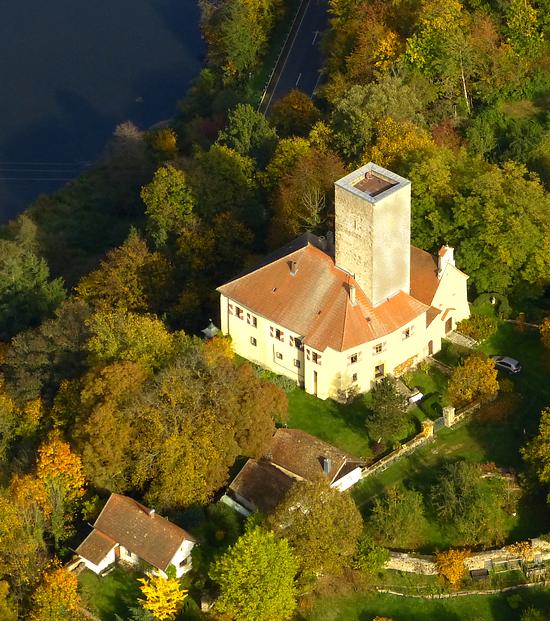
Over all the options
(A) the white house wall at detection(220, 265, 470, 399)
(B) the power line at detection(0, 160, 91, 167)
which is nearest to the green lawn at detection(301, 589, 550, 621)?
(A) the white house wall at detection(220, 265, 470, 399)

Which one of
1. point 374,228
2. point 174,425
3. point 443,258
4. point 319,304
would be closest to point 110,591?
point 174,425

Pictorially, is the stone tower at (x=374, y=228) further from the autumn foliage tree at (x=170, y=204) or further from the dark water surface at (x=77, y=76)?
the dark water surface at (x=77, y=76)

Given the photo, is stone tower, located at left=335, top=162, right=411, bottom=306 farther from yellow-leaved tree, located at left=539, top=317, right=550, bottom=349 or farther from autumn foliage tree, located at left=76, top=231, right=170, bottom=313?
autumn foliage tree, located at left=76, top=231, right=170, bottom=313

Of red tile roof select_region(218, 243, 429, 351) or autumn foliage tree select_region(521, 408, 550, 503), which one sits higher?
red tile roof select_region(218, 243, 429, 351)

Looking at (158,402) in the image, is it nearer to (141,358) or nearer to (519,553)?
(141,358)

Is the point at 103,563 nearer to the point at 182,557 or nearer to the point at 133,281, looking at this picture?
the point at 182,557

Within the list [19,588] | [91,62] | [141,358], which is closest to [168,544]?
[19,588]
